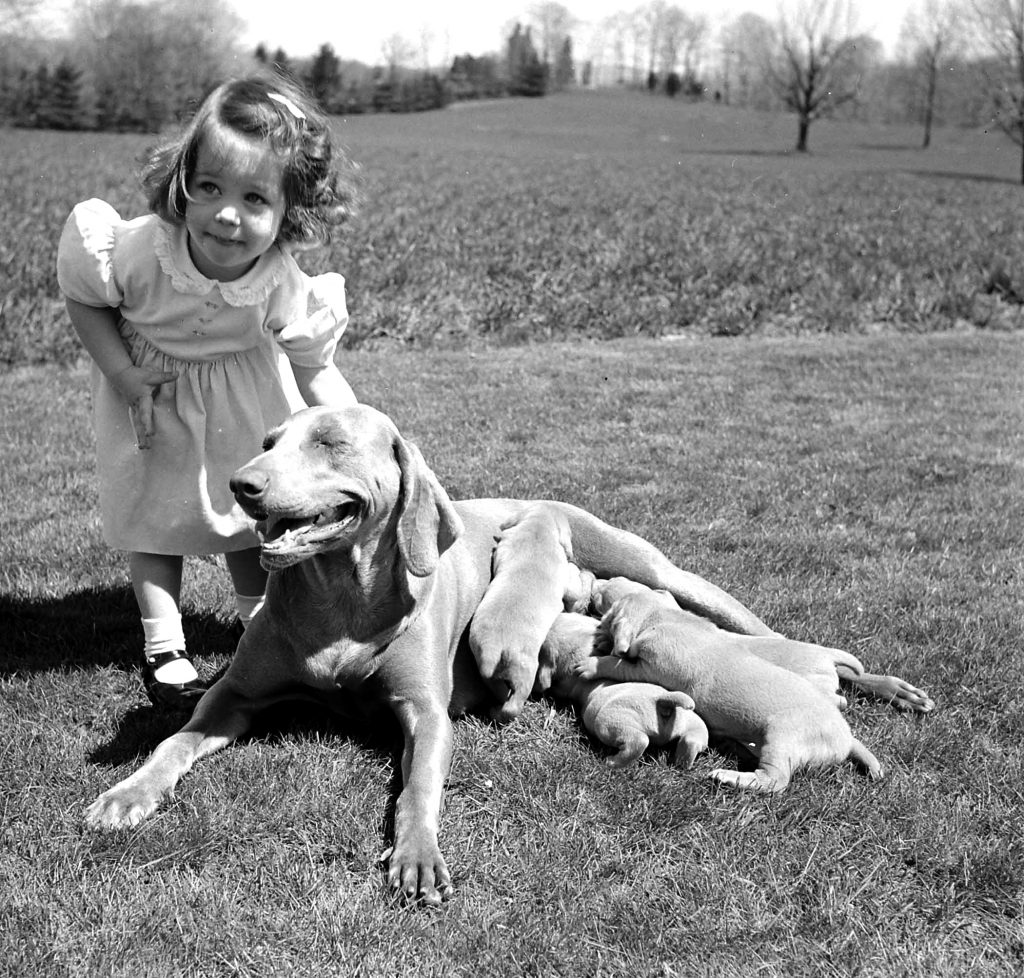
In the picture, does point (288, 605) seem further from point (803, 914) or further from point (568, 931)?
point (803, 914)

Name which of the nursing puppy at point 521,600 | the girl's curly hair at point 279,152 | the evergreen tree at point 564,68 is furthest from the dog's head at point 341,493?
the evergreen tree at point 564,68

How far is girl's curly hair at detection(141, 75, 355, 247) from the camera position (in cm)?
393

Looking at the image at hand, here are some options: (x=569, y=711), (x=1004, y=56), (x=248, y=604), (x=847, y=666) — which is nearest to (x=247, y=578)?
(x=248, y=604)

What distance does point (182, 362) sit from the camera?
4285 mm

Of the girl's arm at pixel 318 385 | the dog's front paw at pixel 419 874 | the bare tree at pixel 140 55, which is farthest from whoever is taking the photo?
the bare tree at pixel 140 55

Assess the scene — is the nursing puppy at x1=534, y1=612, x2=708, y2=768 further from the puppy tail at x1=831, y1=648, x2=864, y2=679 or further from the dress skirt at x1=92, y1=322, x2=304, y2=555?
the dress skirt at x1=92, y1=322, x2=304, y2=555

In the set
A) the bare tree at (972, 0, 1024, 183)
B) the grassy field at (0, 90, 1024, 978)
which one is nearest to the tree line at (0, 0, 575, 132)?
the bare tree at (972, 0, 1024, 183)

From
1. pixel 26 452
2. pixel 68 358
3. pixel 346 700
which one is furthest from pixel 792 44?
pixel 346 700

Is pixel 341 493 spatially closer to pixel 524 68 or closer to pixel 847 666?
pixel 847 666

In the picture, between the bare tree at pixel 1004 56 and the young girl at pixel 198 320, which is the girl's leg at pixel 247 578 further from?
the bare tree at pixel 1004 56

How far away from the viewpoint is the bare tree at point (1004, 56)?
84.0 feet

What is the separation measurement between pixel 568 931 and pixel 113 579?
337cm

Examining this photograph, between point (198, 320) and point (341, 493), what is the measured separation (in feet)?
4.26

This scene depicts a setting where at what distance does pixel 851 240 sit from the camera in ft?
55.5
